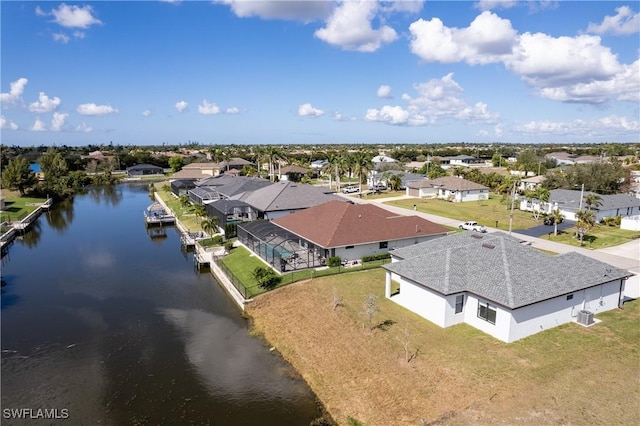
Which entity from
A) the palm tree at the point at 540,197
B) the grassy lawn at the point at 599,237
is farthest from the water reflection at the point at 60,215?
the palm tree at the point at 540,197

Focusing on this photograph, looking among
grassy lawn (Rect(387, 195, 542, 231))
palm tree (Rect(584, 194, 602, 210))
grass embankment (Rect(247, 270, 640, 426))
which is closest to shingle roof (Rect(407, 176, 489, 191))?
grassy lawn (Rect(387, 195, 542, 231))

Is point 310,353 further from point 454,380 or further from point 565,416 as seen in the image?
point 565,416

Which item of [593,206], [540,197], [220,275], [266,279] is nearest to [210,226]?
[220,275]

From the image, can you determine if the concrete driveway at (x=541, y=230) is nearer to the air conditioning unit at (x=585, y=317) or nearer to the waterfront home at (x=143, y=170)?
the air conditioning unit at (x=585, y=317)

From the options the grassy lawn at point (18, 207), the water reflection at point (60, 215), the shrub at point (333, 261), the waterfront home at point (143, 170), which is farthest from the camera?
the waterfront home at point (143, 170)

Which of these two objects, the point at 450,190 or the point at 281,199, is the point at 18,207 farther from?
the point at 450,190

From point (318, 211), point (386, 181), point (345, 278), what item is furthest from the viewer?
point (386, 181)

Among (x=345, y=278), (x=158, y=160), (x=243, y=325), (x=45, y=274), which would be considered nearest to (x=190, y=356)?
(x=243, y=325)
